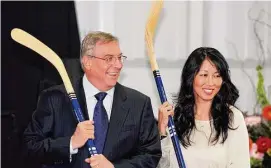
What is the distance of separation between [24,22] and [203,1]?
88 cm

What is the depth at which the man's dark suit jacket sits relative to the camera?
1.54 meters

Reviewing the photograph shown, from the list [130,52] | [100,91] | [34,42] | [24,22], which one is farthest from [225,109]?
[24,22]

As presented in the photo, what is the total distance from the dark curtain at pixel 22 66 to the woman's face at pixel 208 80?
31.5 inches

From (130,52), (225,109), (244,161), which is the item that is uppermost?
(130,52)

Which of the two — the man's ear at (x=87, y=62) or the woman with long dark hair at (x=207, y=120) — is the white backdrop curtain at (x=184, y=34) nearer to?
the woman with long dark hair at (x=207, y=120)

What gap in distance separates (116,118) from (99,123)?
0.05 metres

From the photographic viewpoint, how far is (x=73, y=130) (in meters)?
1.57

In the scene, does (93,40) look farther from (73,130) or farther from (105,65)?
(73,130)

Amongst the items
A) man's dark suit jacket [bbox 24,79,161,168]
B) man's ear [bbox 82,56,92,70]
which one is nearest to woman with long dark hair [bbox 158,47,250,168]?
man's dark suit jacket [bbox 24,79,161,168]

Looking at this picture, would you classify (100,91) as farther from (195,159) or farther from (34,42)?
(195,159)

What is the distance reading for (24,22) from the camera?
230 cm

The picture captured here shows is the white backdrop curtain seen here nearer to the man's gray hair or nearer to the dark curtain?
the dark curtain

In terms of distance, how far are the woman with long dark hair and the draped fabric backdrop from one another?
19.9 inches

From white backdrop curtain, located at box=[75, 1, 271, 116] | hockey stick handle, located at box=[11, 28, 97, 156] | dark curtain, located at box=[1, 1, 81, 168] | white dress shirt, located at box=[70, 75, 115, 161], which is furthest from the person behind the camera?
white backdrop curtain, located at box=[75, 1, 271, 116]
